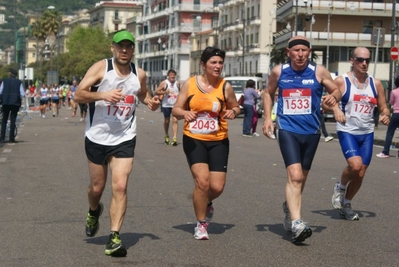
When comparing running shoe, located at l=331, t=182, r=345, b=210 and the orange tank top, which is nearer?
the orange tank top

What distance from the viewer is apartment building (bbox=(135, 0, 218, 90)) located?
13412cm

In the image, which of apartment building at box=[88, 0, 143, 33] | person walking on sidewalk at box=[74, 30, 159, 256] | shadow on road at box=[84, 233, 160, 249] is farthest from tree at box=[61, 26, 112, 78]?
person walking on sidewalk at box=[74, 30, 159, 256]

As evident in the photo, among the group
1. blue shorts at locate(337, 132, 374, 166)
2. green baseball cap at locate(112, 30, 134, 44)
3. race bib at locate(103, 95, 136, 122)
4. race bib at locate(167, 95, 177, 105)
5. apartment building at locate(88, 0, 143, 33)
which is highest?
apartment building at locate(88, 0, 143, 33)

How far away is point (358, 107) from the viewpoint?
10719 millimetres

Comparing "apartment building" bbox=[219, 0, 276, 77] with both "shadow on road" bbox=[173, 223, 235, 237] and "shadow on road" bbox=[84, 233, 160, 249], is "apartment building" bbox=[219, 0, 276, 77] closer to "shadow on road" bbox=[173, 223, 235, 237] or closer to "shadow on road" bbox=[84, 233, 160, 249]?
"shadow on road" bbox=[173, 223, 235, 237]

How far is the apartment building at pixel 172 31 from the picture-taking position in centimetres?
13412

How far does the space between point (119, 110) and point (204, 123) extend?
1076mm

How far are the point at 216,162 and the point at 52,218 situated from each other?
2.16 metres

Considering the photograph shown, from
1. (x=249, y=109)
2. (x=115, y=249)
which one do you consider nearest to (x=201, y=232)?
(x=115, y=249)

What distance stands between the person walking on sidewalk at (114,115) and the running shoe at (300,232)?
1552 mm

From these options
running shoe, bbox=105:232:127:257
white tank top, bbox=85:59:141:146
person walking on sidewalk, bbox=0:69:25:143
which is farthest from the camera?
person walking on sidewalk, bbox=0:69:25:143

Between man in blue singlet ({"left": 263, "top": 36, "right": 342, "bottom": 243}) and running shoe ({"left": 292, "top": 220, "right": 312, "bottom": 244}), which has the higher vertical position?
man in blue singlet ({"left": 263, "top": 36, "right": 342, "bottom": 243})

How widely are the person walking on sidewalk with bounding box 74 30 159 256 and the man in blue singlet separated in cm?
155

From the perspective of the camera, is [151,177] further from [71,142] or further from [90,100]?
[71,142]
